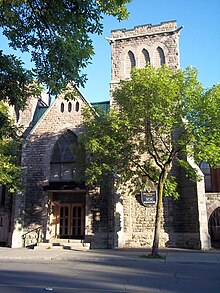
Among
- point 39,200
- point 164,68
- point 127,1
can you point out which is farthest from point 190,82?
point 39,200

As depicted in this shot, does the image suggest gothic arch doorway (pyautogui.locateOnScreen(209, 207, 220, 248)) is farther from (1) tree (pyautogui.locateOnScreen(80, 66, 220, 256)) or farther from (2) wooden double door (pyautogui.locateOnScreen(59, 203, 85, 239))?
(2) wooden double door (pyautogui.locateOnScreen(59, 203, 85, 239))

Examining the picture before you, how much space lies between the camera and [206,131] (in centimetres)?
1454

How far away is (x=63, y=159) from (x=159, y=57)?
1108 centimetres

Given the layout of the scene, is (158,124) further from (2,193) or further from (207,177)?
(2,193)

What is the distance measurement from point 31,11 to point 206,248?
51.7ft

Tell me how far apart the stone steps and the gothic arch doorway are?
7833 mm

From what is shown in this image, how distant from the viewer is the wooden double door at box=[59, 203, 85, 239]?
20.4 m

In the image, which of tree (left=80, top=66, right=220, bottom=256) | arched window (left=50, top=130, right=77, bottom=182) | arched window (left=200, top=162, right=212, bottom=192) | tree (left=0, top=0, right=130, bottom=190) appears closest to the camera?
tree (left=0, top=0, right=130, bottom=190)

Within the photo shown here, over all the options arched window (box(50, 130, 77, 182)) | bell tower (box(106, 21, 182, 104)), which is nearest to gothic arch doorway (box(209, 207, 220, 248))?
arched window (box(50, 130, 77, 182))

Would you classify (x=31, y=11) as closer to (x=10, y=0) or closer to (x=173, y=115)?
(x=10, y=0)

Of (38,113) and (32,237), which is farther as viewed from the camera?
(38,113)

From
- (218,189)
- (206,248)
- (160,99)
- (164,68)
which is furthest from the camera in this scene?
(218,189)

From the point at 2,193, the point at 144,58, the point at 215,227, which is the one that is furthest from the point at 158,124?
the point at 2,193

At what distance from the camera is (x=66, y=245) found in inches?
733
